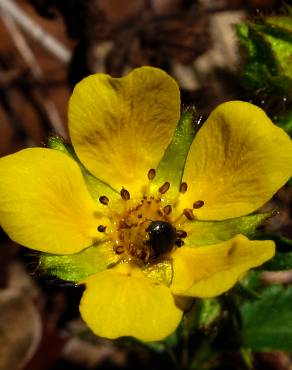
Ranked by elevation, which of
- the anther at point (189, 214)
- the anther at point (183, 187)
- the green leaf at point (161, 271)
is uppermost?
the anther at point (183, 187)

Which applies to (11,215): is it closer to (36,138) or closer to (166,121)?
(166,121)

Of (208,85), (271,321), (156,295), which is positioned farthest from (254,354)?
(156,295)

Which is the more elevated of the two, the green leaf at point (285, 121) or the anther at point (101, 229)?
the green leaf at point (285, 121)

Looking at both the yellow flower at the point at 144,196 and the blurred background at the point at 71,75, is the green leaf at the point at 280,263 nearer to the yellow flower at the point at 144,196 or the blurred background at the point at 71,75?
the yellow flower at the point at 144,196

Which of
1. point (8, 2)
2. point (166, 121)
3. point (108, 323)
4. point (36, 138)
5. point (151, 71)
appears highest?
point (151, 71)

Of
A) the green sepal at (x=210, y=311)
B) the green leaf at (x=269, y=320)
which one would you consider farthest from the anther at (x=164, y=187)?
the green leaf at (x=269, y=320)

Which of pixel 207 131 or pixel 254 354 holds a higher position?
pixel 207 131

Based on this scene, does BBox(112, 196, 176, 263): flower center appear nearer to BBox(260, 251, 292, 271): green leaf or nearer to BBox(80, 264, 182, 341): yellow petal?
BBox(80, 264, 182, 341): yellow petal
